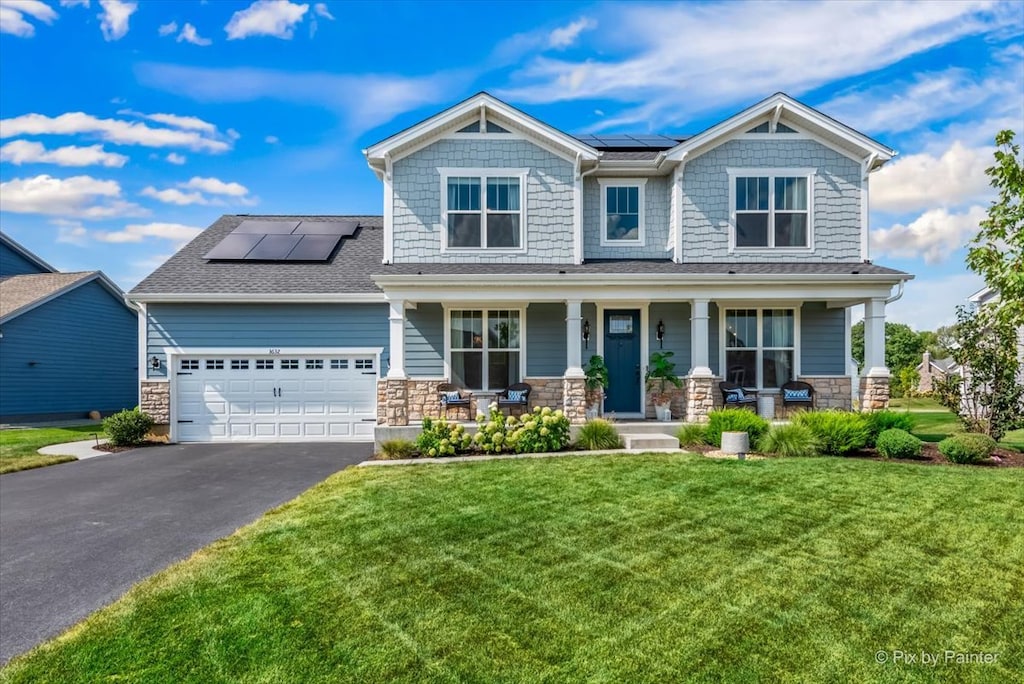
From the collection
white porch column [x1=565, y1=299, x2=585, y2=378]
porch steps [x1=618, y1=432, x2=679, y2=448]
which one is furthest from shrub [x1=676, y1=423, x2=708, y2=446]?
white porch column [x1=565, y1=299, x2=585, y2=378]

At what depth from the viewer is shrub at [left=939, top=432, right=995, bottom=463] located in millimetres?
8024

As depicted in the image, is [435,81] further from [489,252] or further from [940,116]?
[940,116]

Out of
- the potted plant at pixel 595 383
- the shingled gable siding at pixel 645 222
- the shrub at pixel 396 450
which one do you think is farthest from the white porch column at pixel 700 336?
the shrub at pixel 396 450

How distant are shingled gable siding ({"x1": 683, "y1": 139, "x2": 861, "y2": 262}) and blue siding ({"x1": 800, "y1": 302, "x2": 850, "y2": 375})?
1.25 meters

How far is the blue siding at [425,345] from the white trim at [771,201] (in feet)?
22.5

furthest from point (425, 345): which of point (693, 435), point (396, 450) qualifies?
point (693, 435)

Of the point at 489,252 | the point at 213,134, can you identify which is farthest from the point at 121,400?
the point at 489,252

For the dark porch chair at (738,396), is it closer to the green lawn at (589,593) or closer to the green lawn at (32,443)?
the green lawn at (589,593)

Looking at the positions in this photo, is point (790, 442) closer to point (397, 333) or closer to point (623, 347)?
point (623, 347)

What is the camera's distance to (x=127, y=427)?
11984mm

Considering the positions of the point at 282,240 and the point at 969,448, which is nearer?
the point at 969,448

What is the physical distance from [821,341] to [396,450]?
9756 mm

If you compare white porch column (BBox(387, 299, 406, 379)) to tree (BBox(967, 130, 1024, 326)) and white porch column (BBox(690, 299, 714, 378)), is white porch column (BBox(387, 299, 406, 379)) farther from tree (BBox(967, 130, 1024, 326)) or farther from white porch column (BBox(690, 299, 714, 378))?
tree (BBox(967, 130, 1024, 326))

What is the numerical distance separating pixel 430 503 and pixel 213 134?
1337 cm
